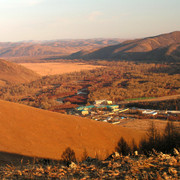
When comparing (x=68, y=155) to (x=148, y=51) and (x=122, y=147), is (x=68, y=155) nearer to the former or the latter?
(x=122, y=147)

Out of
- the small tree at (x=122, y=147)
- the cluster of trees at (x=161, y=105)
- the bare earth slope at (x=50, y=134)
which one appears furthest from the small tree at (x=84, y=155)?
the cluster of trees at (x=161, y=105)

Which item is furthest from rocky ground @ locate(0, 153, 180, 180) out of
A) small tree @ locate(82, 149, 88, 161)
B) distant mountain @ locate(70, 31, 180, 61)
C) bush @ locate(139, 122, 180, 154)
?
distant mountain @ locate(70, 31, 180, 61)

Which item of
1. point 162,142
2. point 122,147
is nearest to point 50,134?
point 122,147

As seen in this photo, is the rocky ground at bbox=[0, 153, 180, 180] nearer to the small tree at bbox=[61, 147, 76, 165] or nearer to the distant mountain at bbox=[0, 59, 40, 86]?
the small tree at bbox=[61, 147, 76, 165]

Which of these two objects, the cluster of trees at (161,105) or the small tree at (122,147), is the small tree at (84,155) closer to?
the small tree at (122,147)

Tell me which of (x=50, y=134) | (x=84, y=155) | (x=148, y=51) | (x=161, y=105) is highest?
(x=148, y=51)

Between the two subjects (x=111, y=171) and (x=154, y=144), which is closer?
(x=111, y=171)
